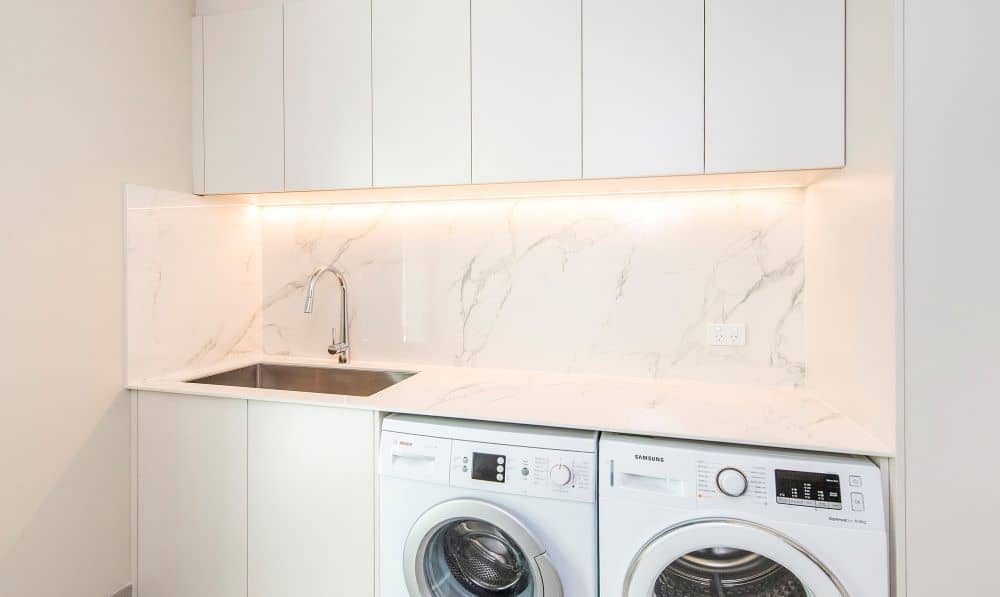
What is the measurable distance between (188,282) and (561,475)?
172 cm

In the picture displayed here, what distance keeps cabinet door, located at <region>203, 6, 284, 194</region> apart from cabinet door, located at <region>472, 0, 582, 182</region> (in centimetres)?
82

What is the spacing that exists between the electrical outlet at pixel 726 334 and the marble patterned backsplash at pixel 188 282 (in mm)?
2036

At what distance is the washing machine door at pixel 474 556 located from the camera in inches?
54.1

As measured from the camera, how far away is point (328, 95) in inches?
75.8

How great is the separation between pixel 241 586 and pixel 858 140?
2.36 meters

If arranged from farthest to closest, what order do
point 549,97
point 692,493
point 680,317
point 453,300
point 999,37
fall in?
point 453,300, point 680,317, point 549,97, point 692,493, point 999,37

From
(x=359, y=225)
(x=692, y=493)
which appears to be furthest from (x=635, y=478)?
(x=359, y=225)

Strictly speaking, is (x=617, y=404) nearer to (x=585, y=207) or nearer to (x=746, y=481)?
(x=746, y=481)

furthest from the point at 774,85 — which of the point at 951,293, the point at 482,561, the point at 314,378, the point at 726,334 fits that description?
the point at 314,378

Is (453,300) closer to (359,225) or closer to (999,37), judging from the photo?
(359,225)

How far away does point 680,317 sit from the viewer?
1948mm

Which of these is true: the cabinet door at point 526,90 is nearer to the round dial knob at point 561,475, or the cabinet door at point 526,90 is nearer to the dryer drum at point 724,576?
the round dial knob at point 561,475

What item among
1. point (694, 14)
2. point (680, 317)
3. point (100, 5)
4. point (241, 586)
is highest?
point (100, 5)

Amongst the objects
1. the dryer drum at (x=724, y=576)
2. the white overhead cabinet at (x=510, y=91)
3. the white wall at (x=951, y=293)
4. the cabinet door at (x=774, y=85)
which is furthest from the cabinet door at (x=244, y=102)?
the white wall at (x=951, y=293)
